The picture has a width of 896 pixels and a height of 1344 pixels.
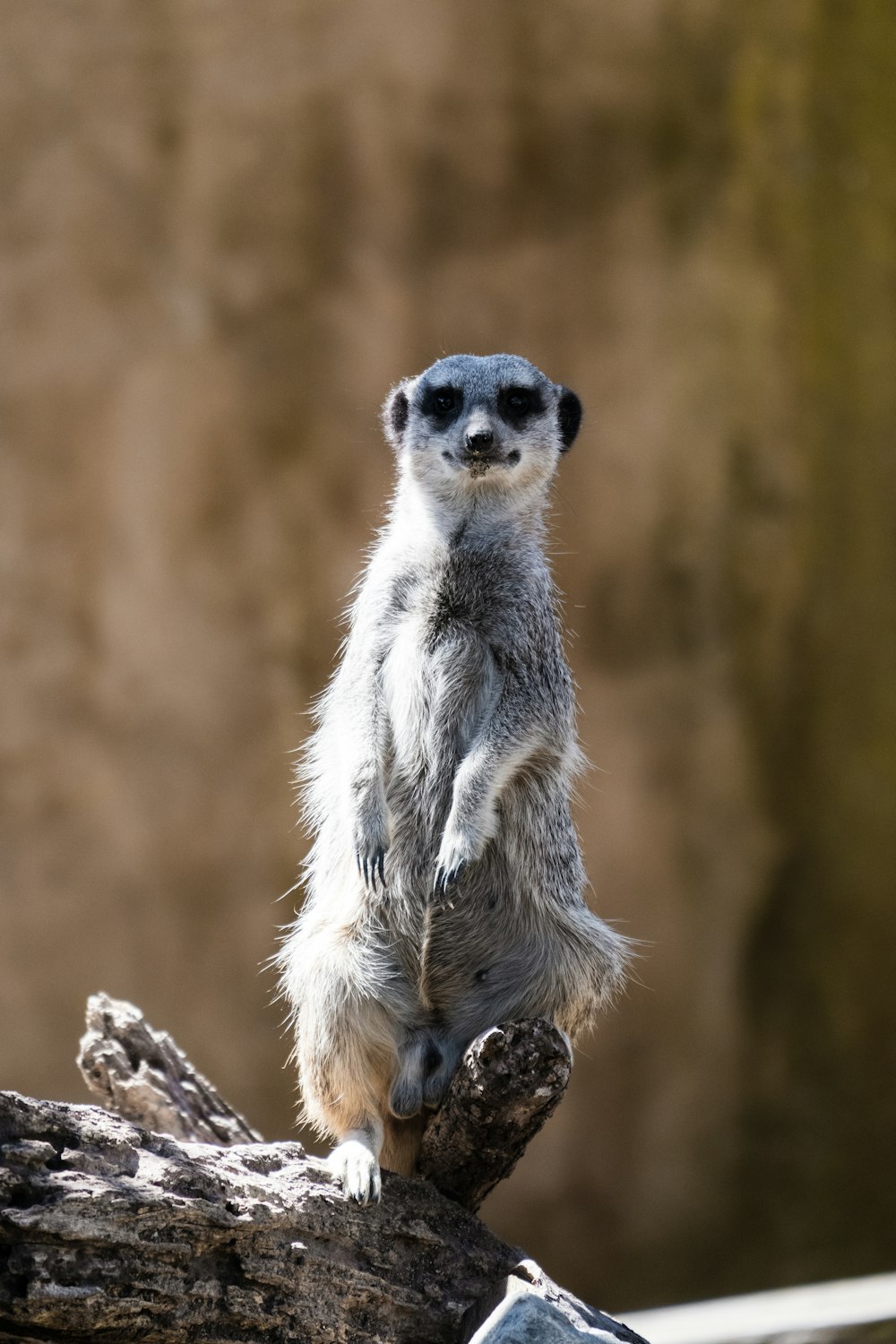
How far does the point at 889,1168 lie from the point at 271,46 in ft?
17.9

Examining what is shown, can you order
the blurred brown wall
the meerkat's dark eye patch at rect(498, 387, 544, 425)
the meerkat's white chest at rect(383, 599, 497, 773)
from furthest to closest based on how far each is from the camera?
1. the blurred brown wall
2. the meerkat's dark eye patch at rect(498, 387, 544, 425)
3. the meerkat's white chest at rect(383, 599, 497, 773)

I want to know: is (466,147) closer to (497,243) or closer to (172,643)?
(497,243)

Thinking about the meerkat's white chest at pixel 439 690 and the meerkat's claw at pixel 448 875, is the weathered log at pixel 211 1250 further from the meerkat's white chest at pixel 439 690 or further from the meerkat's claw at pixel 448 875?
the meerkat's white chest at pixel 439 690

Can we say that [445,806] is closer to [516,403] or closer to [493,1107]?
[493,1107]

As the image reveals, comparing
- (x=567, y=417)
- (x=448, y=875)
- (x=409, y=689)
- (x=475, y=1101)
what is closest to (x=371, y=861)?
(x=448, y=875)

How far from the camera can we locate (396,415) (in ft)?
10.6

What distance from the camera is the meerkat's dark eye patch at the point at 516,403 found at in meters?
3.01

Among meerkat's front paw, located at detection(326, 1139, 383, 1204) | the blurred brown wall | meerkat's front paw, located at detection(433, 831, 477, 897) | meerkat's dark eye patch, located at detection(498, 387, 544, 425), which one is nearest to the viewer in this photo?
meerkat's front paw, located at detection(326, 1139, 383, 1204)

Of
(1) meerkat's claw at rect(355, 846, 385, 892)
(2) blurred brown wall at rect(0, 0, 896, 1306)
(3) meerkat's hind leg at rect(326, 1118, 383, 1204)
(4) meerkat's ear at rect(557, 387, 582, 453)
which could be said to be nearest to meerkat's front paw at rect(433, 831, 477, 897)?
(1) meerkat's claw at rect(355, 846, 385, 892)

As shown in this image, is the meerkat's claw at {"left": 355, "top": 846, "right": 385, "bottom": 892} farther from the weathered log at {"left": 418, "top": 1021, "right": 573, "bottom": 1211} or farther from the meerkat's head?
the meerkat's head

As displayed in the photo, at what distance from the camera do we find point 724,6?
6137 mm

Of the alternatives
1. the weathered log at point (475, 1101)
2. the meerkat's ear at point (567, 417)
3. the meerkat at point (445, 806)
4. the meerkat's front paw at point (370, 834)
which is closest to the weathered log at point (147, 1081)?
the weathered log at point (475, 1101)

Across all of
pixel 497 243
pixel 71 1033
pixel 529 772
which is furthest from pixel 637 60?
pixel 71 1033

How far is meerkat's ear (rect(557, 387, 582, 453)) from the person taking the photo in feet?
10.6
